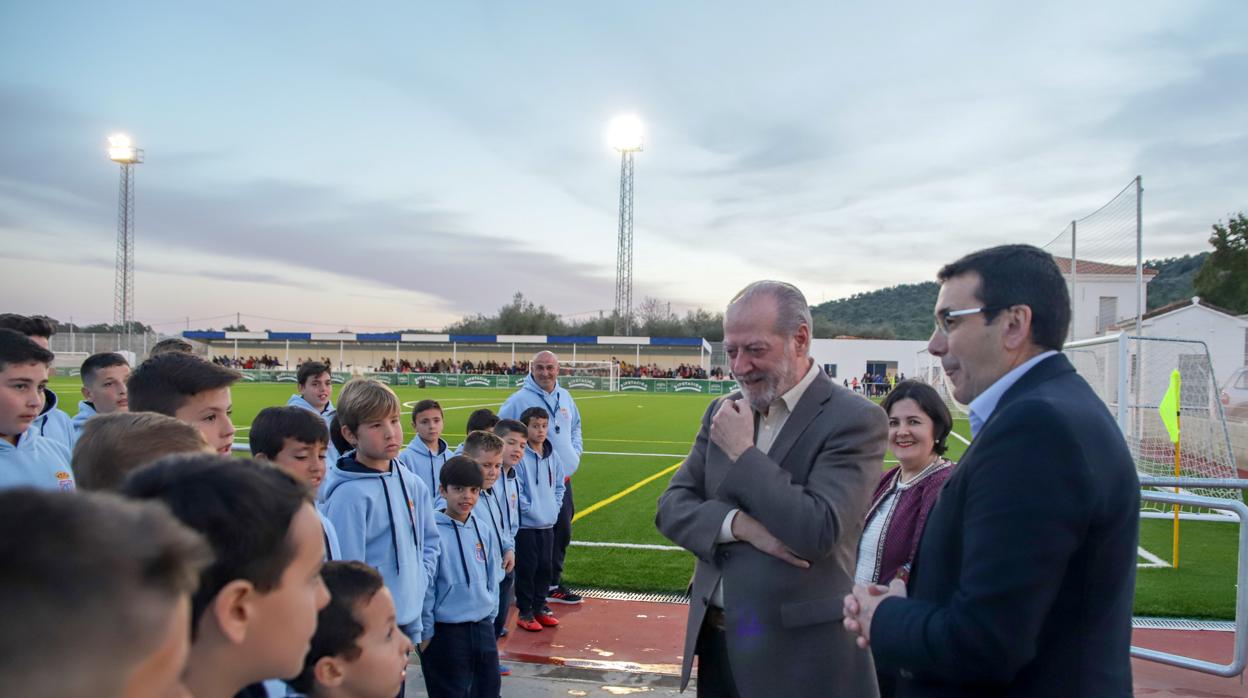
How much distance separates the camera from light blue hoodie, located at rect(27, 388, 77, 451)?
516cm

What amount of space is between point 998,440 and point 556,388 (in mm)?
6505

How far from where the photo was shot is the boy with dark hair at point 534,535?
245 inches

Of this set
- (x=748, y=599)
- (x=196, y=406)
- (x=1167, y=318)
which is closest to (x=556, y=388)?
(x=196, y=406)

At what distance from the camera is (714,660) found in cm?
280

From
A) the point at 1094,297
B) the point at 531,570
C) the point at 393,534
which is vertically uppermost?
the point at 1094,297

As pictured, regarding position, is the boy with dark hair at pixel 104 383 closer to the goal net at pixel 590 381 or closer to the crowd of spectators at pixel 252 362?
the goal net at pixel 590 381

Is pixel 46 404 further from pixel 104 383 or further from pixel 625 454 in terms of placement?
pixel 625 454

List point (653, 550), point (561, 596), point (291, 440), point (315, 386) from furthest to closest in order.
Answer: point (653, 550)
point (315, 386)
point (561, 596)
point (291, 440)

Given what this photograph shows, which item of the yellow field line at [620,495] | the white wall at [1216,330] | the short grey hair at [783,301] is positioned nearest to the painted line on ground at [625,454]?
the yellow field line at [620,495]

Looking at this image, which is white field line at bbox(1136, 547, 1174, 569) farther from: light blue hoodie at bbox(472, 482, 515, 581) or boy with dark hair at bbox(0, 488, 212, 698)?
boy with dark hair at bbox(0, 488, 212, 698)

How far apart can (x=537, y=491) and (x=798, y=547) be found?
4.30 meters

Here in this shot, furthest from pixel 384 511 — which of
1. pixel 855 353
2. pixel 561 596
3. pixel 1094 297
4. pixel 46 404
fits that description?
pixel 855 353

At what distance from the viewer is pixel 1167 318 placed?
27797mm

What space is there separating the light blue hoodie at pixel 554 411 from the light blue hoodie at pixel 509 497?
4.54 feet
